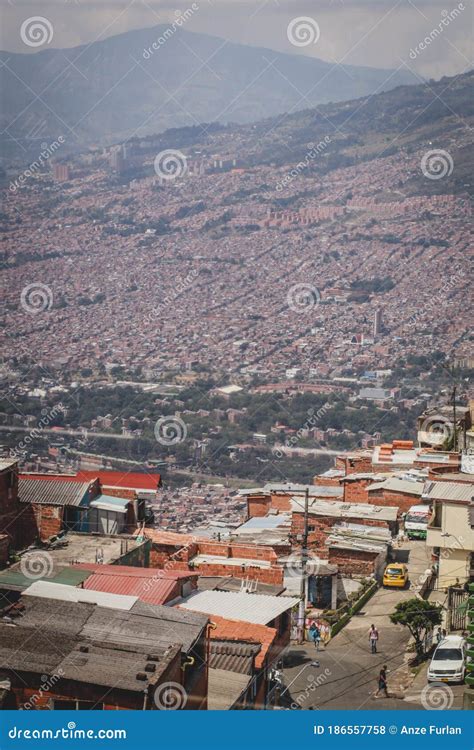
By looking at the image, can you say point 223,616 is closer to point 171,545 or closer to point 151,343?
point 171,545

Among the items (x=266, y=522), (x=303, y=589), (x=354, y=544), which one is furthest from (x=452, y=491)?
(x=266, y=522)

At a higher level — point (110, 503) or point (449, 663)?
point (110, 503)

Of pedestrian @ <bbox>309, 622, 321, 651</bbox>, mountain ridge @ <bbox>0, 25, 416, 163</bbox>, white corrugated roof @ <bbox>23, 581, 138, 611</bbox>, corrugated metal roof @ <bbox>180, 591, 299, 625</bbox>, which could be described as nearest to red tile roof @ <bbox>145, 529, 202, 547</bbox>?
pedestrian @ <bbox>309, 622, 321, 651</bbox>

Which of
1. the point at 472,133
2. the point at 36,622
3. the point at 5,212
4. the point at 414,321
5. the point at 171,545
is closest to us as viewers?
the point at 36,622

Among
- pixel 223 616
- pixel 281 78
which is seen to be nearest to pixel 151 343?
pixel 281 78

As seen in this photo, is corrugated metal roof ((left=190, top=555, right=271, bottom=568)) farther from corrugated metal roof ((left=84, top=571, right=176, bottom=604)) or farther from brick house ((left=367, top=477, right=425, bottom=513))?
brick house ((left=367, top=477, right=425, bottom=513))

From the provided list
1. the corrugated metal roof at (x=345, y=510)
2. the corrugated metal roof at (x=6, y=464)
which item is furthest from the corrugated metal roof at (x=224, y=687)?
the corrugated metal roof at (x=345, y=510)

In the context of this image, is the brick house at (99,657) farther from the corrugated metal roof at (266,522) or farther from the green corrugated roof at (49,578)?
the corrugated metal roof at (266,522)

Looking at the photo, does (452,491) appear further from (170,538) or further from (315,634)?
(170,538)
